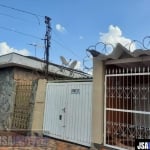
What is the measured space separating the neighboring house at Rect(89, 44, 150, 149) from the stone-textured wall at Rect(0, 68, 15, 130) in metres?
5.34

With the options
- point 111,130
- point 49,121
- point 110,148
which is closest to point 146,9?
point 111,130

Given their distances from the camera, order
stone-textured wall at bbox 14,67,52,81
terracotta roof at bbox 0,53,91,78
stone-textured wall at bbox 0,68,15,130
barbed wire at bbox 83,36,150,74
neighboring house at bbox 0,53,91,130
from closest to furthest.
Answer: barbed wire at bbox 83,36,150,74
neighboring house at bbox 0,53,91,130
terracotta roof at bbox 0,53,91,78
stone-textured wall at bbox 0,68,15,130
stone-textured wall at bbox 14,67,52,81

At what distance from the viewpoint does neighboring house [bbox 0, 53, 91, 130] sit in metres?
11.3

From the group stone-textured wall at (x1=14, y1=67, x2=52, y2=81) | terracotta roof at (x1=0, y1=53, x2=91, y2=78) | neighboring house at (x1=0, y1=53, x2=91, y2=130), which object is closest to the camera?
neighboring house at (x1=0, y1=53, x2=91, y2=130)

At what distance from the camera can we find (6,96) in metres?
12.2

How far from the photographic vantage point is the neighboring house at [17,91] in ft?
37.2

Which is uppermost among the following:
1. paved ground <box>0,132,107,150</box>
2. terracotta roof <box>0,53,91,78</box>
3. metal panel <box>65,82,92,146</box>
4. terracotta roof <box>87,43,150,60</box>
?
terracotta roof <box>0,53,91,78</box>

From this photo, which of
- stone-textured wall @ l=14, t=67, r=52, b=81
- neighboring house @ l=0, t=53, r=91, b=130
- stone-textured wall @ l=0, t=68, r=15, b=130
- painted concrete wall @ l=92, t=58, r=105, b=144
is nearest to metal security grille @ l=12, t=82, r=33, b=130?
neighboring house @ l=0, t=53, r=91, b=130

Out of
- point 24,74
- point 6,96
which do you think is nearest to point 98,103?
point 24,74

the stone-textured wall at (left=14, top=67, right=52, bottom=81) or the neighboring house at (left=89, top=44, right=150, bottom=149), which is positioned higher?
the stone-textured wall at (left=14, top=67, right=52, bottom=81)

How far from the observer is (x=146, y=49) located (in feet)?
21.1

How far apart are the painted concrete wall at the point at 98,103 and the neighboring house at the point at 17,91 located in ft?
11.4

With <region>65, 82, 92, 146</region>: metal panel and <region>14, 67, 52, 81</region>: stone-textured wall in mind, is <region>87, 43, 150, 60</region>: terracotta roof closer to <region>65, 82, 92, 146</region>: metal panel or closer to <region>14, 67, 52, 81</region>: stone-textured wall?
<region>65, 82, 92, 146</region>: metal panel

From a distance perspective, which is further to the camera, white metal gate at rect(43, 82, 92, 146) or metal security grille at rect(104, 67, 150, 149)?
white metal gate at rect(43, 82, 92, 146)
